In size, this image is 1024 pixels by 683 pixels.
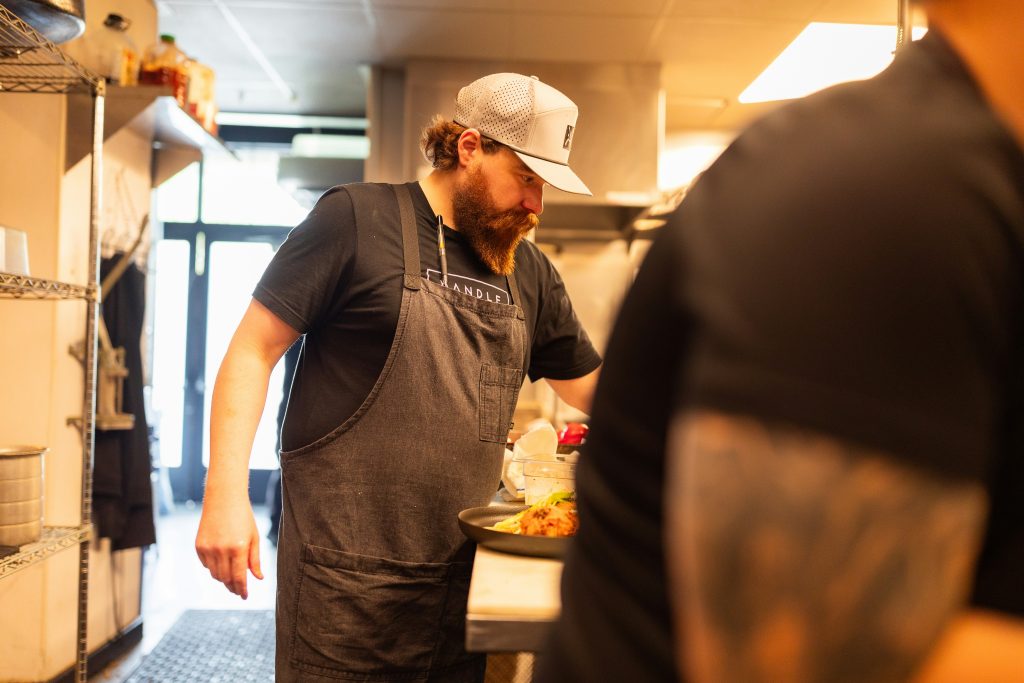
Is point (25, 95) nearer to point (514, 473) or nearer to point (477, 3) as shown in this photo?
point (477, 3)

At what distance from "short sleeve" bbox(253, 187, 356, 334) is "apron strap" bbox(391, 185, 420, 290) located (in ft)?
0.37

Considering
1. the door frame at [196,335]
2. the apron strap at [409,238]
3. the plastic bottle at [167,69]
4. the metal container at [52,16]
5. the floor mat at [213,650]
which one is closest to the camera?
the apron strap at [409,238]

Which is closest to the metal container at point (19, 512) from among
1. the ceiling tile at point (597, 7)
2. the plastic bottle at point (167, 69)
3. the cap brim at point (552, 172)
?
the cap brim at point (552, 172)

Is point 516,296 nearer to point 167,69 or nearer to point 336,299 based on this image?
point 336,299

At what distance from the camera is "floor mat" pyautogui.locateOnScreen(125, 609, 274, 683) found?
314cm

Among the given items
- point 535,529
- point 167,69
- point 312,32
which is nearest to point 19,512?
point 535,529

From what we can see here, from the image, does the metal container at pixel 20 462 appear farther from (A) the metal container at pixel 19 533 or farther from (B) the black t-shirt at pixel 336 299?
Result: (B) the black t-shirt at pixel 336 299

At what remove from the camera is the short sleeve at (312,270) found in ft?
5.14

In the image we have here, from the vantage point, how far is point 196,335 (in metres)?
6.49

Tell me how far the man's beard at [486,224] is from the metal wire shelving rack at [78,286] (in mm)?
1189

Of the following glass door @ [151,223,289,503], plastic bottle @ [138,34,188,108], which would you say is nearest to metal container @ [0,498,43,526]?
plastic bottle @ [138,34,188,108]

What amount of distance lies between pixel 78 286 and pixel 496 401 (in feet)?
4.69

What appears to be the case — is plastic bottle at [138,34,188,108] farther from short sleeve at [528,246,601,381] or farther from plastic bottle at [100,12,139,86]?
short sleeve at [528,246,601,381]

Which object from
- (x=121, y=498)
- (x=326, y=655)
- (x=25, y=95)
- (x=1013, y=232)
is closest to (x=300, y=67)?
(x=25, y=95)
